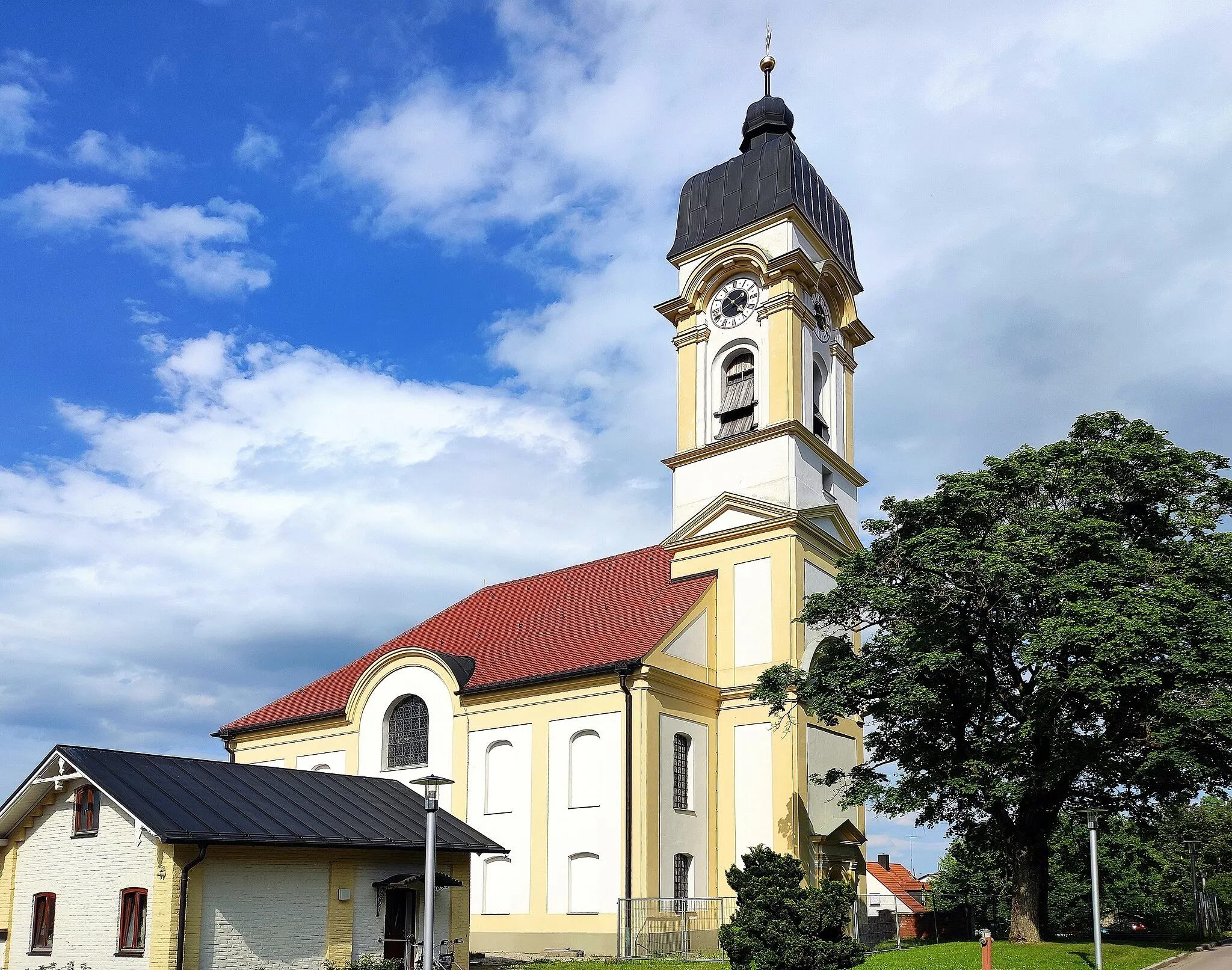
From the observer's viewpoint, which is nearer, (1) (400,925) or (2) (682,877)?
(1) (400,925)

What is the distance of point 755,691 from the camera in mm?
28125

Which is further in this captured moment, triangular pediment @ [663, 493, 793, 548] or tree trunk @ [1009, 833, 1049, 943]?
triangular pediment @ [663, 493, 793, 548]

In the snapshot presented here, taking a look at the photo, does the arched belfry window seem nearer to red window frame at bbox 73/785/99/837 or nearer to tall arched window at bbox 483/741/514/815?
tall arched window at bbox 483/741/514/815

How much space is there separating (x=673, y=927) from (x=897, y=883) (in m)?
46.1

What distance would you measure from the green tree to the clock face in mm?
19970

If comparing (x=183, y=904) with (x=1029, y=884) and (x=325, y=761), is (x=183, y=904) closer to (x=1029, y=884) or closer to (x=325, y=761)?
(x=1029, y=884)

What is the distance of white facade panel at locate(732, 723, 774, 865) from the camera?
30484mm

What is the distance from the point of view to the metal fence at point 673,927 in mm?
28234

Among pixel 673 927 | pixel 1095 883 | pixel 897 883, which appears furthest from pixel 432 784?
pixel 897 883

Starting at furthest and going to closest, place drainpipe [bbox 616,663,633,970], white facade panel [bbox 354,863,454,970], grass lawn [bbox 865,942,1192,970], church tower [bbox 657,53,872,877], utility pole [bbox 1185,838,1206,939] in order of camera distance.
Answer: utility pole [bbox 1185,838,1206,939]
church tower [bbox 657,53,872,877]
drainpipe [bbox 616,663,633,970]
white facade panel [bbox 354,863,454,970]
grass lawn [bbox 865,942,1192,970]

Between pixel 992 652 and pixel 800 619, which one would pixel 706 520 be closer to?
pixel 800 619

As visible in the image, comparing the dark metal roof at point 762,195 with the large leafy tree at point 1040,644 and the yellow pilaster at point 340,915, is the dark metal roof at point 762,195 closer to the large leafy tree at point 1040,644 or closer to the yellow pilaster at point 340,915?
the large leafy tree at point 1040,644

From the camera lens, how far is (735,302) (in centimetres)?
3706

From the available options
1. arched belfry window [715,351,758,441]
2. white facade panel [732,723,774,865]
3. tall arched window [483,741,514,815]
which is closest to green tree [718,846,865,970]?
white facade panel [732,723,774,865]
